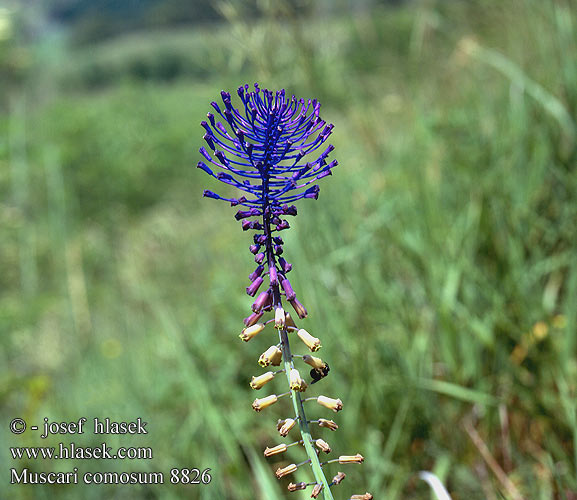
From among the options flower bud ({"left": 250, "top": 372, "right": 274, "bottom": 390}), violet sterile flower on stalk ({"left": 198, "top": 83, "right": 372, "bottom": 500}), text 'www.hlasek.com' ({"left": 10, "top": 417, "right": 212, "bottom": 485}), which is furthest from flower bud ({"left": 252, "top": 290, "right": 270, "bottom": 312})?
text 'www.hlasek.com' ({"left": 10, "top": 417, "right": 212, "bottom": 485})

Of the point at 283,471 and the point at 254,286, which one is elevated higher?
the point at 254,286

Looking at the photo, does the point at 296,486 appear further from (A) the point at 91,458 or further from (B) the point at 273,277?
(A) the point at 91,458

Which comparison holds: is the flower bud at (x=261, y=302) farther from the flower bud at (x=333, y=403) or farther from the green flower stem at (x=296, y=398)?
the flower bud at (x=333, y=403)

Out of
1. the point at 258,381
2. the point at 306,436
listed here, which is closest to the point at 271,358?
the point at 258,381

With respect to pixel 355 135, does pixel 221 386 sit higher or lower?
lower

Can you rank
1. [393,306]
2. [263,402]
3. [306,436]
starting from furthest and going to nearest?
[393,306] → [263,402] → [306,436]

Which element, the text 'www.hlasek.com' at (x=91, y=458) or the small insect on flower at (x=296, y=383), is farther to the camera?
the text 'www.hlasek.com' at (x=91, y=458)

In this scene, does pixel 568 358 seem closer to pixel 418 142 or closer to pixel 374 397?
pixel 374 397

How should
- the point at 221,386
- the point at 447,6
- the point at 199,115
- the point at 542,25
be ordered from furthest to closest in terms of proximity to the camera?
the point at 199,115
the point at 447,6
the point at 542,25
the point at 221,386

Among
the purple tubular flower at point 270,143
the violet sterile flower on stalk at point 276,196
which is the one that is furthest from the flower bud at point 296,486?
the purple tubular flower at point 270,143

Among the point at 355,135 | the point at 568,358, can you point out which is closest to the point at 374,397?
the point at 568,358

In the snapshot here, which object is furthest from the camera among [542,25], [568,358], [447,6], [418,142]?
[447,6]
